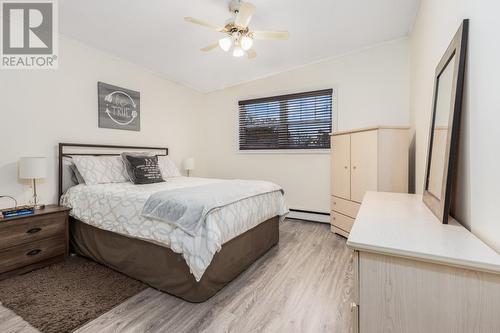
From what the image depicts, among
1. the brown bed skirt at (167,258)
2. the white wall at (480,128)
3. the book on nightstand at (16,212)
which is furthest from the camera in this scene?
the book on nightstand at (16,212)

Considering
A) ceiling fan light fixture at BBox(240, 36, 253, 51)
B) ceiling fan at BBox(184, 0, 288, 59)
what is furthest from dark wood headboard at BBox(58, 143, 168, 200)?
ceiling fan light fixture at BBox(240, 36, 253, 51)

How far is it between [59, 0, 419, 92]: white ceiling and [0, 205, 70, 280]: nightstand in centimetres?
212

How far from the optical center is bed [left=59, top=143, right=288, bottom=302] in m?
1.75

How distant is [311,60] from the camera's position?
376cm

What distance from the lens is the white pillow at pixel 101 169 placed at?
2.80 m

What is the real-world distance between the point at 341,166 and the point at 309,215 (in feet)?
3.78

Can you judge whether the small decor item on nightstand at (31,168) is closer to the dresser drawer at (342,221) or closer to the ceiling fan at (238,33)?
the ceiling fan at (238,33)

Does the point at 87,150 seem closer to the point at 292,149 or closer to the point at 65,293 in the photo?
the point at 65,293

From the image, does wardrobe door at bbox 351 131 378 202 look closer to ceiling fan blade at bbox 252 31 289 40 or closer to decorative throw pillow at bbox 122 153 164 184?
ceiling fan blade at bbox 252 31 289 40

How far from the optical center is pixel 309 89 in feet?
12.8

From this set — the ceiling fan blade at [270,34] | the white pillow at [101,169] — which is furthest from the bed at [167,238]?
the ceiling fan blade at [270,34]

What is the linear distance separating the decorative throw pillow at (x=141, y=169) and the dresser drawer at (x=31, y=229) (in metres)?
0.79

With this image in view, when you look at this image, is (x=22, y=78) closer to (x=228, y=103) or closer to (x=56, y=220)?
(x=56, y=220)

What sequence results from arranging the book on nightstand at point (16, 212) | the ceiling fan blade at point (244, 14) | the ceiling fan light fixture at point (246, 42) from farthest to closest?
the ceiling fan light fixture at point (246, 42)
the book on nightstand at point (16, 212)
the ceiling fan blade at point (244, 14)
